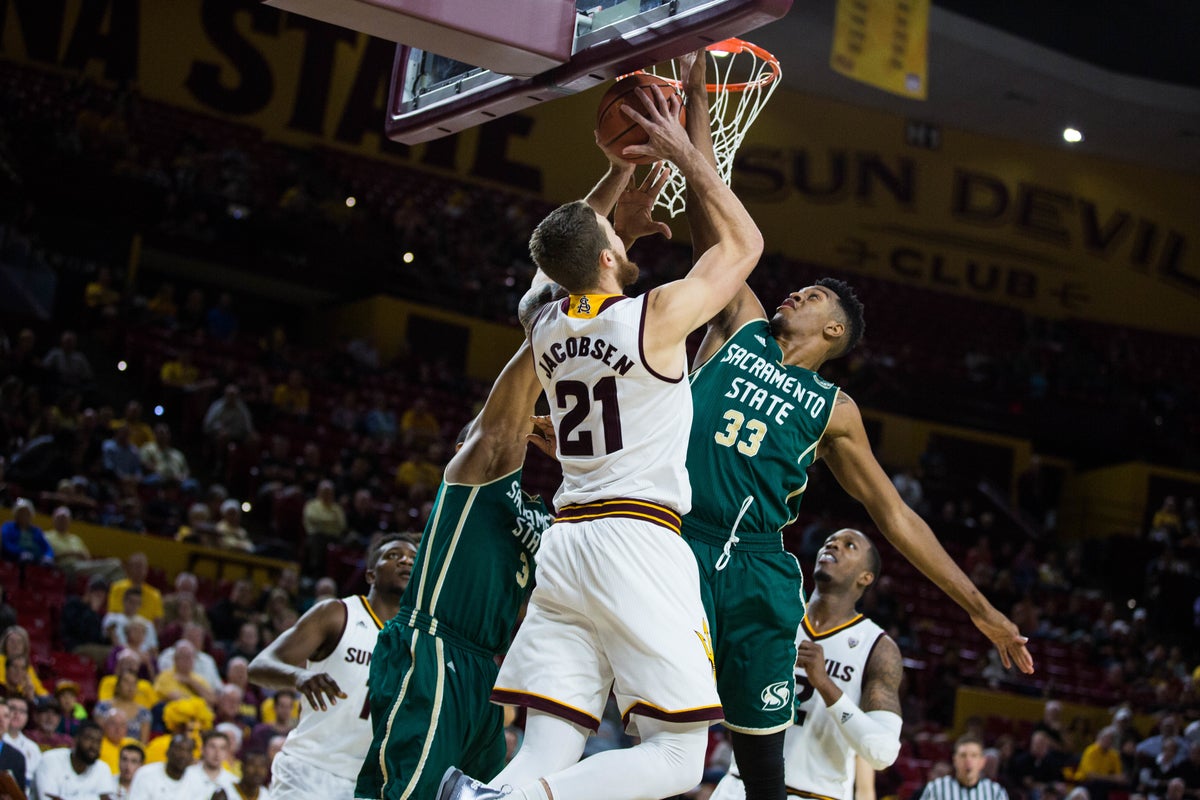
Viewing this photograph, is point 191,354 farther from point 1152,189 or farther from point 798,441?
point 1152,189

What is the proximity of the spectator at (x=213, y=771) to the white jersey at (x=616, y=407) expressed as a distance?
6.01 metres

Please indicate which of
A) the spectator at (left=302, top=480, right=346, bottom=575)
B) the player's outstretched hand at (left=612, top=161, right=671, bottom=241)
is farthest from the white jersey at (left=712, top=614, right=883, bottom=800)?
the spectator at (left=302, top=480, right=346, bottom=575)

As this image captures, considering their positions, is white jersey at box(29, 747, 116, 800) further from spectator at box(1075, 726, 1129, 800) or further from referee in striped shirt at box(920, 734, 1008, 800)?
spectator at box(1075, 726, 1129, 800)

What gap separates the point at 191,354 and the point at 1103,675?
11.9 m

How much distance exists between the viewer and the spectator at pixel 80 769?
9.25 meters

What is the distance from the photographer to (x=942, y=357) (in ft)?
86.6

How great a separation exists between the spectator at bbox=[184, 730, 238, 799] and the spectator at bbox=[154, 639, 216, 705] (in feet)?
3.75

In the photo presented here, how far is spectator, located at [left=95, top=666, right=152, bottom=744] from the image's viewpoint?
34.3ft

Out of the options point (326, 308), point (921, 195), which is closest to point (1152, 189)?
point (921, 195)

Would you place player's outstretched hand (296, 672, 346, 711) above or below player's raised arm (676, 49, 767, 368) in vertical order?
below

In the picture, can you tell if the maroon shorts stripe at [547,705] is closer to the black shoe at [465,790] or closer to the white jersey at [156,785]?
the black shoe at [465,790]

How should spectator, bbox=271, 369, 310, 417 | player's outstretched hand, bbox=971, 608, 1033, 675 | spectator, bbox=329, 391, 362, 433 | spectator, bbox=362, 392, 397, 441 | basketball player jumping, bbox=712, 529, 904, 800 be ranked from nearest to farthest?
player's outstretched hand, bbox=971, 608, 1033, 675 < basketball player jumping, bbox=712, 529, 904, 800 < spectator, bbox=271, 369, 310, 417 < spectator, bbox=329, 391, 362, 433 < spectator, bbox=362, 392, 397, 441

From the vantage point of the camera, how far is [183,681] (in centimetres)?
1112

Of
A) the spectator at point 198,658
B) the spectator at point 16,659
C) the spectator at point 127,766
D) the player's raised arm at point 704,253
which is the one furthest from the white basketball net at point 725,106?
the spectator at point 198,658
